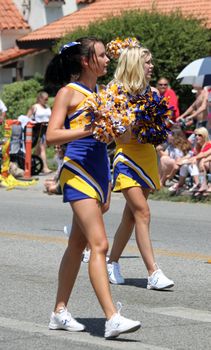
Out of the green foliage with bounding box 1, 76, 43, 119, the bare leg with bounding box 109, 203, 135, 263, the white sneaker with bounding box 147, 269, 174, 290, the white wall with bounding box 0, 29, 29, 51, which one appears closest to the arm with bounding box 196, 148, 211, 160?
the bare leg with bounding box 109, 203, 135, 263

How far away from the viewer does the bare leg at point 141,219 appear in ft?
30.5

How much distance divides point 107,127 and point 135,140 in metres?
2.28

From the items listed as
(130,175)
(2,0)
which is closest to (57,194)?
(130,175)

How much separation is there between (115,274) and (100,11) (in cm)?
2478

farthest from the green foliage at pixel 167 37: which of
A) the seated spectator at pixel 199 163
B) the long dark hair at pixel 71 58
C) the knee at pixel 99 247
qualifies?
the knee at pixel 99 247

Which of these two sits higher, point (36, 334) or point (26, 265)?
point (36, 334)

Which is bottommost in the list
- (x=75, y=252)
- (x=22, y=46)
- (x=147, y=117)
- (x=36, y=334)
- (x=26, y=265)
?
(x=22, y=46)

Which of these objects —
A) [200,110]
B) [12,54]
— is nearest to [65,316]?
[200,110]

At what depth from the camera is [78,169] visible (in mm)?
7301

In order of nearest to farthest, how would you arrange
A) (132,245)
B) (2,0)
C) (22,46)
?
(132,245) → (22,46) → (2,0)

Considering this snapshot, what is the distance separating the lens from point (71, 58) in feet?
24.3

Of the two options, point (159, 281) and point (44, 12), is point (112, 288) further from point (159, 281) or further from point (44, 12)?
point (44, 12)

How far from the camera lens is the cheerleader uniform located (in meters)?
7.26

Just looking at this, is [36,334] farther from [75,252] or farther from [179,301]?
[179,301]
